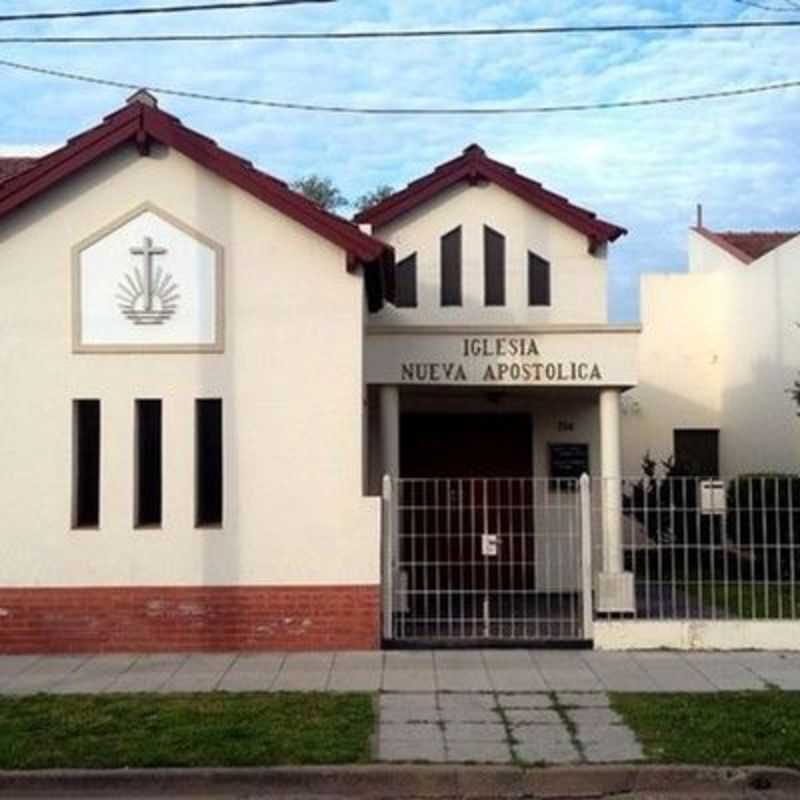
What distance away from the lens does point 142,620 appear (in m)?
12.4

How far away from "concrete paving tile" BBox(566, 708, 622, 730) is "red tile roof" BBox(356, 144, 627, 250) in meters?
7.84

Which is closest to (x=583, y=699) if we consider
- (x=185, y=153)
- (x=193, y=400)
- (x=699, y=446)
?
(x=193, y=400)

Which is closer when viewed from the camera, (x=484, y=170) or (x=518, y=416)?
(x=484, y=170)

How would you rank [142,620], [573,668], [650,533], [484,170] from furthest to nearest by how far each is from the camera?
[484,170] → [650,533] → [142,620] → [573,668]

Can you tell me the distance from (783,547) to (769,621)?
0.86 metres

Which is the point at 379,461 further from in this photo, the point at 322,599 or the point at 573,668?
the point at 573,668

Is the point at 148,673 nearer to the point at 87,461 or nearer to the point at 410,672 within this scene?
the point at 410,672

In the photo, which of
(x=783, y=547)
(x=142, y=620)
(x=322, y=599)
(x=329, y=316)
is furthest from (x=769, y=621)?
(x=142, y=620)

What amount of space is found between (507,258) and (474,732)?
28.3 feet

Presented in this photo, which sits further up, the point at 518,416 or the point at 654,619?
the point at 518,416

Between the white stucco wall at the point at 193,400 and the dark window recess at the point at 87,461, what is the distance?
0.16 metres

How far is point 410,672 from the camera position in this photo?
11.2 meters

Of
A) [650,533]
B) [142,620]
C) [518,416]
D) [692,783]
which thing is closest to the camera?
[692,783]

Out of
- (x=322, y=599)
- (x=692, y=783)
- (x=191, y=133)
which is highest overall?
(x=191, y=133)
